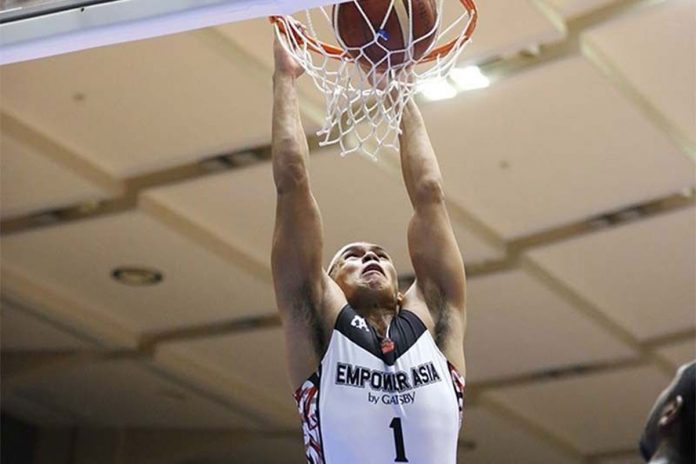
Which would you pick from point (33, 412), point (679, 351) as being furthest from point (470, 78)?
point (33, 412)

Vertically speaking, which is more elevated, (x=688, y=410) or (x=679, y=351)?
(x=679, y=351)

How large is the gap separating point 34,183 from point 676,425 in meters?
6.65

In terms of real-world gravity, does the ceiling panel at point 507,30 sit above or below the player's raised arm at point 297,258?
above

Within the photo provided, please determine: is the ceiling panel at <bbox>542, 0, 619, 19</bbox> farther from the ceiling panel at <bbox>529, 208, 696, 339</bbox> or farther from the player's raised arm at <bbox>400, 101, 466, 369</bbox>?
the player's raised arm at <bbox>400, 101, 466, 369</bbox>

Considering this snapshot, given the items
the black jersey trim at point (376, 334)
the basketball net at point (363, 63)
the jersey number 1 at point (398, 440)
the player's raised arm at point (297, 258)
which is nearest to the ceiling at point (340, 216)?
the basketball net at point (363, 63)

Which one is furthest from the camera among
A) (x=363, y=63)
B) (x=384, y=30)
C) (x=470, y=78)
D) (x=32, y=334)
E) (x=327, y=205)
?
(x=32, y=334)

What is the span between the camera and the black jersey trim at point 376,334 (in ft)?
12.2

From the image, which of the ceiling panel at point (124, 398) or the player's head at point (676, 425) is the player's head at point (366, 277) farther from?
the ceiling panel at point (124, 398)

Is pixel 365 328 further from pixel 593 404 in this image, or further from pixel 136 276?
pixel 593 404

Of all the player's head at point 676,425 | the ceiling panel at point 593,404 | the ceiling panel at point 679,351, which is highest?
the ceiling panel at point 593,404

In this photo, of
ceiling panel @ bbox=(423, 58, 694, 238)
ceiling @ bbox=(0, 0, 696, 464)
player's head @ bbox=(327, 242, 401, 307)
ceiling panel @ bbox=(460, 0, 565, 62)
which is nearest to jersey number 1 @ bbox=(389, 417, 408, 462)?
player's head @ bbox=(327, 242, 401, 307)

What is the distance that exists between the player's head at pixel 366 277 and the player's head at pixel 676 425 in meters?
2.16

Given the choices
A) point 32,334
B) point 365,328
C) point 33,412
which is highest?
point 33,412

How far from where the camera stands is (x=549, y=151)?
25.1 feet
